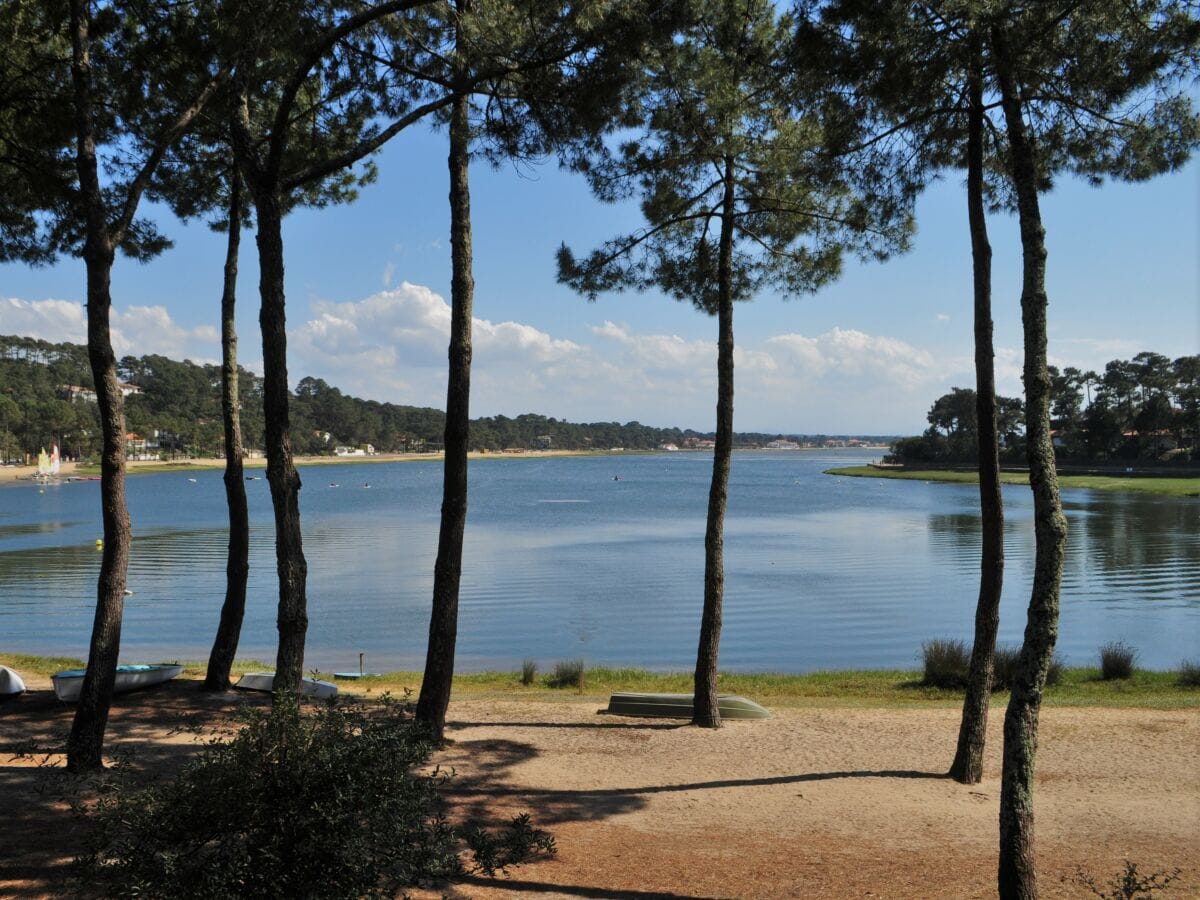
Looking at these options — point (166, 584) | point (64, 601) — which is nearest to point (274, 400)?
point (64, 601)

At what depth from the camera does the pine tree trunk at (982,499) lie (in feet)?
22.6

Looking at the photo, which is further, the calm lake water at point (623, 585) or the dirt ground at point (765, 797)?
the calm lake water at point (623, 585)

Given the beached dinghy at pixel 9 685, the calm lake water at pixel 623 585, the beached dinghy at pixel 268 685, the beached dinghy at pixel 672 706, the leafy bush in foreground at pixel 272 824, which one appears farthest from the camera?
the calm lake water at pixel 623 585

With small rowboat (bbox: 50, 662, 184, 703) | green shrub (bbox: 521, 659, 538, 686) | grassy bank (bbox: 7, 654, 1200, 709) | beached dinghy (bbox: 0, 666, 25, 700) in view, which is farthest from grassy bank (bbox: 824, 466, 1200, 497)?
beached dinghy (bbox: 0, 666, 25, 700)

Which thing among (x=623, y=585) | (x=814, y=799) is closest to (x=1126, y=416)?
(x=623, y=585)

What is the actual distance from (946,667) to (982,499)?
6.64 metres

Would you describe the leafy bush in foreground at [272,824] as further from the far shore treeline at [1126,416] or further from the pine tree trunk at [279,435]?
the far shore treeline at [1126,416]

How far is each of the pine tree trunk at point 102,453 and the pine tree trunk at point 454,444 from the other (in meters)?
2.59

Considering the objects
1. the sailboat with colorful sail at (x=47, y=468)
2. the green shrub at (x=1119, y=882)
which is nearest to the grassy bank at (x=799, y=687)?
the green shrub at (x=1119, y=882)

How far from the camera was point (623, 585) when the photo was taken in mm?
25797

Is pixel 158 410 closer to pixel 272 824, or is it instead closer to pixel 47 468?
pixel 47 468

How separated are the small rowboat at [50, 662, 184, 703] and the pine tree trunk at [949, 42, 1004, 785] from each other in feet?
25.5

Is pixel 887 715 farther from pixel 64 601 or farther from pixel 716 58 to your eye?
pixel 64 601

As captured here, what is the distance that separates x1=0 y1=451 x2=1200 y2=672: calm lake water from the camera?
17500mm
